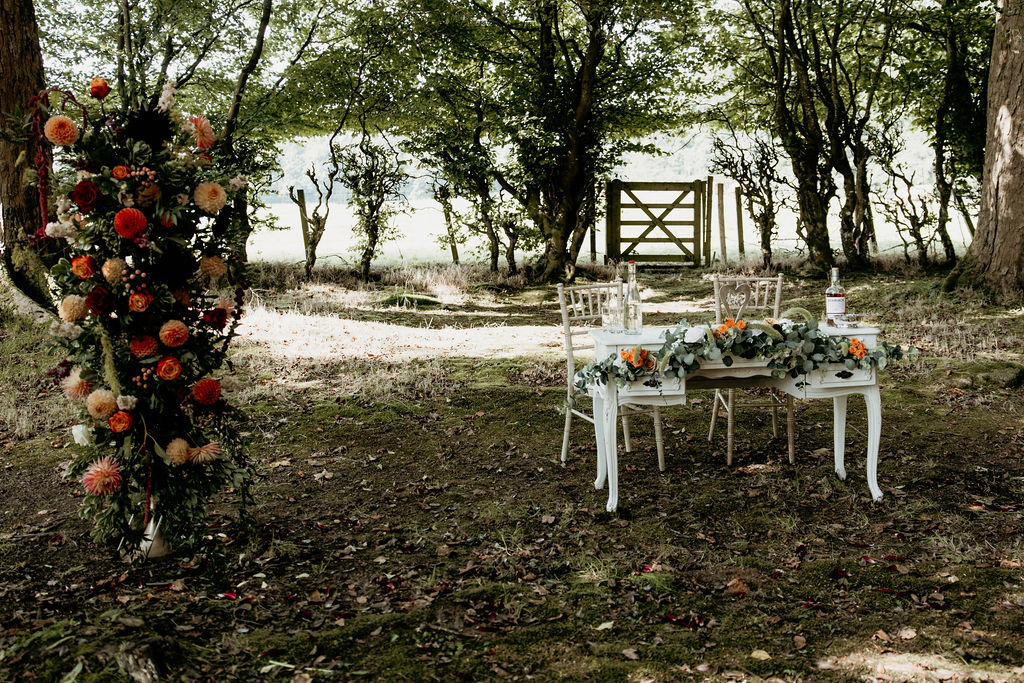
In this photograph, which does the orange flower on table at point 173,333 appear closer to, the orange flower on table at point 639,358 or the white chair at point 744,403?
the orange flower on table at point 639,358

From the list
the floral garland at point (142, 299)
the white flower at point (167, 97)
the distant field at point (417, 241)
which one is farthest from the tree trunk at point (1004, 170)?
the white flower at point (167, 97)

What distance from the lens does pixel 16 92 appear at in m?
7.14

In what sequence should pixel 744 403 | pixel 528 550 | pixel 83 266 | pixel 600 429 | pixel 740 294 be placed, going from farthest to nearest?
pixel 740 294 → pixel 744 403 → pixel 600 429 → pixel 528 550 → pixel 83 266

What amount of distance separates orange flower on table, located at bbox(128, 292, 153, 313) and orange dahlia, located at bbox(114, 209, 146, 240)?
0.25m

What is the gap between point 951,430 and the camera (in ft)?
18.9

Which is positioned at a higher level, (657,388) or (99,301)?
(99,301)

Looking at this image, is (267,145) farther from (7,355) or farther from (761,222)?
(761,222)

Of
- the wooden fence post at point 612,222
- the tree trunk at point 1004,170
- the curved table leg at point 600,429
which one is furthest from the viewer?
the wooden fence post at point 612,222

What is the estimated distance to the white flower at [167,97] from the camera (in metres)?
3.39

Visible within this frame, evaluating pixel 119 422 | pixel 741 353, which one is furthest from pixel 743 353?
pixel 119 422

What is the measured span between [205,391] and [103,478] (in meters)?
0.56

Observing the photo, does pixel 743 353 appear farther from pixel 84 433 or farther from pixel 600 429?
pixel 84 433

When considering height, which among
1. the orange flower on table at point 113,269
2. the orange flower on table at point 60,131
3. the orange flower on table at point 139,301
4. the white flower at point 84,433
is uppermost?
the orange flower on table at point 60,131

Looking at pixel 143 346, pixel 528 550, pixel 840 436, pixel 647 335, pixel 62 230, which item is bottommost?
pixel 528 550
